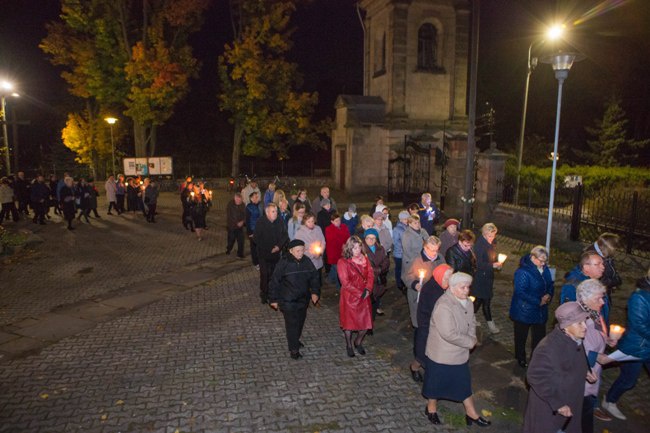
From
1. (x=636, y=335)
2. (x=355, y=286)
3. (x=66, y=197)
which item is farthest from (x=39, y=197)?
(x=636, y=335)

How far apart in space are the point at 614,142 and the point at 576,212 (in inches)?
1055

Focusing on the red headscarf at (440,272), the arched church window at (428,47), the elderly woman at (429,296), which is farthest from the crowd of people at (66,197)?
the arched church window at (428,47)

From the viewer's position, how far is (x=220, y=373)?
20.4ft

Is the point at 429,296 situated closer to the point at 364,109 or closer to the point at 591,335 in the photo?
the point at 591,335

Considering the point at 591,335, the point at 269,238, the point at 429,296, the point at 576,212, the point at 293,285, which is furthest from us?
the point at 576,212

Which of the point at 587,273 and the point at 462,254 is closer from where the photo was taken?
the point at 587,273

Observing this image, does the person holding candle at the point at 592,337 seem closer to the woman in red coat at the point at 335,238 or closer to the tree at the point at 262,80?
the woman in red coat at the point at 335,238

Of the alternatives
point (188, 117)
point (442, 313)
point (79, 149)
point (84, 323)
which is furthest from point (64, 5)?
point (442, 313)

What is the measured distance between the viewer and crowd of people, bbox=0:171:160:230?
16453mm

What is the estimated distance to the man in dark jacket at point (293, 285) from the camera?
645 centimetres

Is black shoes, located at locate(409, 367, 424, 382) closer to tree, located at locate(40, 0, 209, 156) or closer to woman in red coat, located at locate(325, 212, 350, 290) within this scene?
woman in red coat, located at locate(325, 212, 350, 290)

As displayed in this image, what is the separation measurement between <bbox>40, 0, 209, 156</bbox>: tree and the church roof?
10049 millimetres

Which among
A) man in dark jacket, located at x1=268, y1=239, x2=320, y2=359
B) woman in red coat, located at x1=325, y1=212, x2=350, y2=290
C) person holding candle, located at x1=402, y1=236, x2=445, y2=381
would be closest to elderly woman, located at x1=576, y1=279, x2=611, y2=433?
person holding candle, located at x1=402, y1=236, x2=445, y2=381

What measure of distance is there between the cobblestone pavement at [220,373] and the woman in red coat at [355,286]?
66 cm
